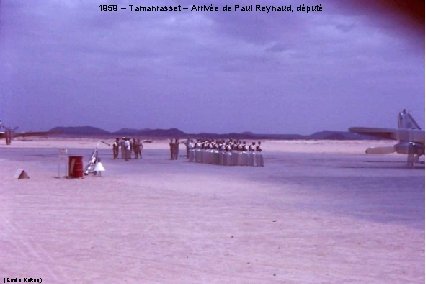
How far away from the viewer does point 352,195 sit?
2008 centimetres

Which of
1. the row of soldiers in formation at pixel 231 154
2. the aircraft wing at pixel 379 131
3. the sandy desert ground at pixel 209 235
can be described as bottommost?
the sandy desert ground at pixel 209 235

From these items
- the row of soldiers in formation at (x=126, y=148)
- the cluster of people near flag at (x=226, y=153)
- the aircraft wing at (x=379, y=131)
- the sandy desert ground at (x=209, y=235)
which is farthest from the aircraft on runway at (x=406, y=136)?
the sandy desert ground at (x=209, y=235)

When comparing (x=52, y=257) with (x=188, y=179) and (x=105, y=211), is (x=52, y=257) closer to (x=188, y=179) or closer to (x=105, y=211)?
(x=105, y=211)

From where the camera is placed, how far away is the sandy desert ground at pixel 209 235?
27.3 feet

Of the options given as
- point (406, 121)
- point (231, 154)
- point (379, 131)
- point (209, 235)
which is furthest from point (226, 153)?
point (209, 235)

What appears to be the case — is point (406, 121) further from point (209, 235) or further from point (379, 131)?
point (209, 235)

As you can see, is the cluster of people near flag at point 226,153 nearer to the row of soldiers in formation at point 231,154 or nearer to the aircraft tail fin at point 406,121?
the row of soldiers in formation at point 231,154

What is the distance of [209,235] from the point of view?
37.5ft

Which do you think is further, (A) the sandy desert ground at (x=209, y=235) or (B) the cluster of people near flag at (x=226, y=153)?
(B) the cluster of people near flag at (x=226, y=153)

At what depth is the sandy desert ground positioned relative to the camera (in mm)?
8312

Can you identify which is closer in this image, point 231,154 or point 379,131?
point 231,154

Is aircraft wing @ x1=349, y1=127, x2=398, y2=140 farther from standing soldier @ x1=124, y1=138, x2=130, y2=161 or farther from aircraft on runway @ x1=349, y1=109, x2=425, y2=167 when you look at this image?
standing soldier @ x1=124, y1=138, x2=130, y2=161

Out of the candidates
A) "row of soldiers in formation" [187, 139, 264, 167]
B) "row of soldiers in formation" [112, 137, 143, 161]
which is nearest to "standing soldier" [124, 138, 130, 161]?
"row of soldiers in formation" [112, 137, 143, 161]

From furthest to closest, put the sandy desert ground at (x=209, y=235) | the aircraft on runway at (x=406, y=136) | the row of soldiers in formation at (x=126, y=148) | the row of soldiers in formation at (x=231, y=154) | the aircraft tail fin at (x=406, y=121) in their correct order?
the aircraft tail fin at (x=406, y=121)
the row of soldiers in formation at (x=126, y=148)
the aircraft on runway at (x=406, y=136)
the row of soldiers in formation at (x=231, y=154)
the sandy desert ground at (x=209, y=235)
